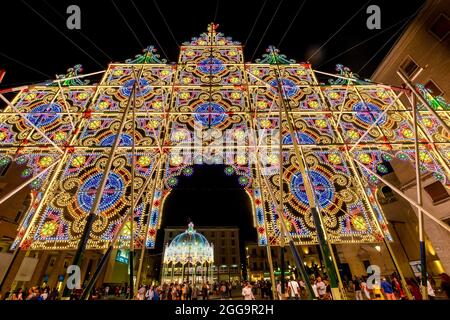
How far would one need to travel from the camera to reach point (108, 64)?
23.8 ft

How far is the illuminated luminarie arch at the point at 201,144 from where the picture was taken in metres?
4.88

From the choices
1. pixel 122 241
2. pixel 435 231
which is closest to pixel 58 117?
pixel 122 241

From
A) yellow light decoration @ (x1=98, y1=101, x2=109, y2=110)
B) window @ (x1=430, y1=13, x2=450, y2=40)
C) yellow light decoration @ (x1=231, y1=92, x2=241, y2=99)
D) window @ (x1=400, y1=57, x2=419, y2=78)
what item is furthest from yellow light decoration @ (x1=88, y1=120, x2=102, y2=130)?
window @ (x1=430, y1=13, x2=450, y2=40)

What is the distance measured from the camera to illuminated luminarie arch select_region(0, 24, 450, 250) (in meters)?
4.88

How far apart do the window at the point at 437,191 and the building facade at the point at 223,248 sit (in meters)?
35.7

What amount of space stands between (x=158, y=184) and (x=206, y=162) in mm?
1213

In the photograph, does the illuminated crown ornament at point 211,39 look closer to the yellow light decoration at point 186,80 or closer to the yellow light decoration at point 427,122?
the yellow light decoration at point 186,80

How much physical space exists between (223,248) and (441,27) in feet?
140

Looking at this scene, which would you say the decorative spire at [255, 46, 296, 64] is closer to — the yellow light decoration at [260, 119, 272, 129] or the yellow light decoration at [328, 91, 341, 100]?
A: the yellow light decoration at [328, 91, 341, 100]

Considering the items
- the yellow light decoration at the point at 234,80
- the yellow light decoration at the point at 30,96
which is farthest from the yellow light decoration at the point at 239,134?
the yellow light decoration at the point at 30,96

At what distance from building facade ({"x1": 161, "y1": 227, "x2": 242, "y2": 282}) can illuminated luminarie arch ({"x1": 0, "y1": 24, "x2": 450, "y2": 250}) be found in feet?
127

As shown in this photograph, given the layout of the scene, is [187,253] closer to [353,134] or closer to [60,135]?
[60,135]

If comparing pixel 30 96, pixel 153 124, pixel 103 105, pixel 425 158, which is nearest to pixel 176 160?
pixel 153 124

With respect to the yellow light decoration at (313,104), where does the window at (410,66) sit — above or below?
above
